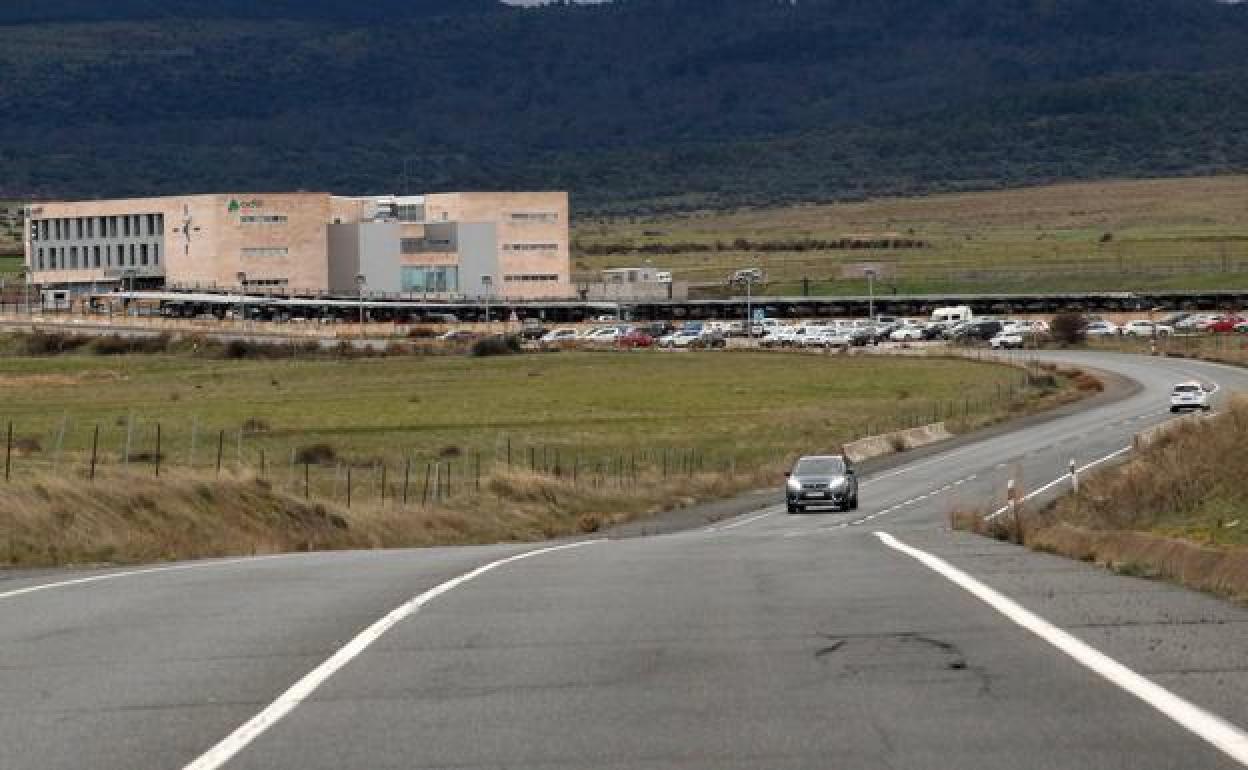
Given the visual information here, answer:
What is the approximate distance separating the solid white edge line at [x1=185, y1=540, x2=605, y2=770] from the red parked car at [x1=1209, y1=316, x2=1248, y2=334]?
14603 cm

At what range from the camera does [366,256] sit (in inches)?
7677

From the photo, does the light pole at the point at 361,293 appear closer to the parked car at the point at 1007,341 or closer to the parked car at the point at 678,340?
the parked car at the point at 678,340

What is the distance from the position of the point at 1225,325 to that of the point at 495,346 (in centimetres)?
5117

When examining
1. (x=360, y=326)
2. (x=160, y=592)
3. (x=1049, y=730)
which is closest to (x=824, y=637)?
(x=1049, y=730)

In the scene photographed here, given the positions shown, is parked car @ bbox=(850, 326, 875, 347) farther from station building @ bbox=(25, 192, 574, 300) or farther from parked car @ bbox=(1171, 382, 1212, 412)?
parked car @ bbox=(1171, 382, 1212, 412)

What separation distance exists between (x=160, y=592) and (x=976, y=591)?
25.4ft

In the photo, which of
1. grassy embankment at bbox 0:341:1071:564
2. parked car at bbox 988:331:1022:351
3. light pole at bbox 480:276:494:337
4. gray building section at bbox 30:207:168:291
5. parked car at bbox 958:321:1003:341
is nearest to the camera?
grassy embankment at bbox 0:341:1071:564

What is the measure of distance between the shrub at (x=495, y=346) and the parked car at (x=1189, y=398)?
6775 centimetres

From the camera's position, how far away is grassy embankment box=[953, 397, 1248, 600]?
64.7ft

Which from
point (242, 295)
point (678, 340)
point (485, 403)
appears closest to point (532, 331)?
point (678, 340)

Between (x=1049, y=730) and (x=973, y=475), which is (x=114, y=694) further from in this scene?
(x=973, y=475)

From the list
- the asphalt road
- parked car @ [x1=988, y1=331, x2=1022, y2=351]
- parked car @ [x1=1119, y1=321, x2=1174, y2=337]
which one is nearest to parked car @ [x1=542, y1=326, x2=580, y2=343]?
parked car @ [x1=988, y1=331, x2=1022, y2=351]

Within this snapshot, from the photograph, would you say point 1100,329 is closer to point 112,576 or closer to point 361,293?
point 361,293

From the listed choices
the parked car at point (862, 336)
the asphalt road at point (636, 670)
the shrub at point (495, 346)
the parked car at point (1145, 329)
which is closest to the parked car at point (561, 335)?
the shrub at point (495, 346)
